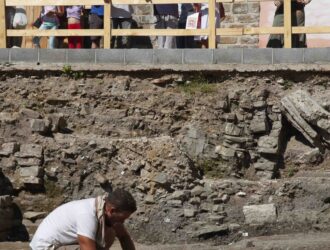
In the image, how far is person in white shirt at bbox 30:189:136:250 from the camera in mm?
8297

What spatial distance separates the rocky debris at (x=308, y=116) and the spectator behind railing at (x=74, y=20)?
3.67 meters

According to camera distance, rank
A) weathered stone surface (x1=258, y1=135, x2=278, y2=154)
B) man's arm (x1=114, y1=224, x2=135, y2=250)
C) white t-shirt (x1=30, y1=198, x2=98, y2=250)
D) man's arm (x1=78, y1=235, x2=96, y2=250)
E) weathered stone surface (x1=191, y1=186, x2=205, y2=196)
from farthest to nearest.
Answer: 1. weathered stone surface (x1=258, y1=135, x2=278, y2=154)
2. weathered stone surface (x1=191, y1=186, x2=205, y2=196)
3. man's arm (x1=114, y1=224, x2=135, y2=250)
4. white t-shirt (x1=30, y1=198, x2=98, y2=250)
5. man's arm (x1=78, y1=235, x2=96, y2=250)

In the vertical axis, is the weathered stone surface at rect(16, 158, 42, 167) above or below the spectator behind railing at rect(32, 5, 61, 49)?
below

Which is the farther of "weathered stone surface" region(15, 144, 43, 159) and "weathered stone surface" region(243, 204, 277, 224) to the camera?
"weathered stone surface" region(15, 144, 43, 159)

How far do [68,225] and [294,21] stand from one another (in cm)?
835

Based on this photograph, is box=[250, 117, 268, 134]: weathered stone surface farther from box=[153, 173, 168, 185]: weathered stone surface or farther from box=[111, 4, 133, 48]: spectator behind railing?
box=[111, 4, 133, 48]: spectator behind railing

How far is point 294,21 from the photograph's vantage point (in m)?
16.0

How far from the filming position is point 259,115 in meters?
14.9

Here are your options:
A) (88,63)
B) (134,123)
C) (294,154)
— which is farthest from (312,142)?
(88,63)

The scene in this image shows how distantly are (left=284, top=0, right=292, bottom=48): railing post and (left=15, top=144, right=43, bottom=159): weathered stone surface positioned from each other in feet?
13.1

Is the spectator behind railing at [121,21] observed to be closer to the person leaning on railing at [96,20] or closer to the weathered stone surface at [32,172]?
the person leaning on railing at [96,20]

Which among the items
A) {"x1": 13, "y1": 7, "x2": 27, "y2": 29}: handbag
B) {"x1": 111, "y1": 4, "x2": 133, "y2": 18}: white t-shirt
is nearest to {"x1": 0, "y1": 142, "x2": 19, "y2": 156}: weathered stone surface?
{"x1": 111, "y1": 4, "x2": 133, "y2": 18}: white t-shirt

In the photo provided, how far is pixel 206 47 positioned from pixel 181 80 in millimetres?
1449

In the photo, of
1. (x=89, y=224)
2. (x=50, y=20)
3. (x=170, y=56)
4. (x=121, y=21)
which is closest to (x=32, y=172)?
(x=170, y=56)
